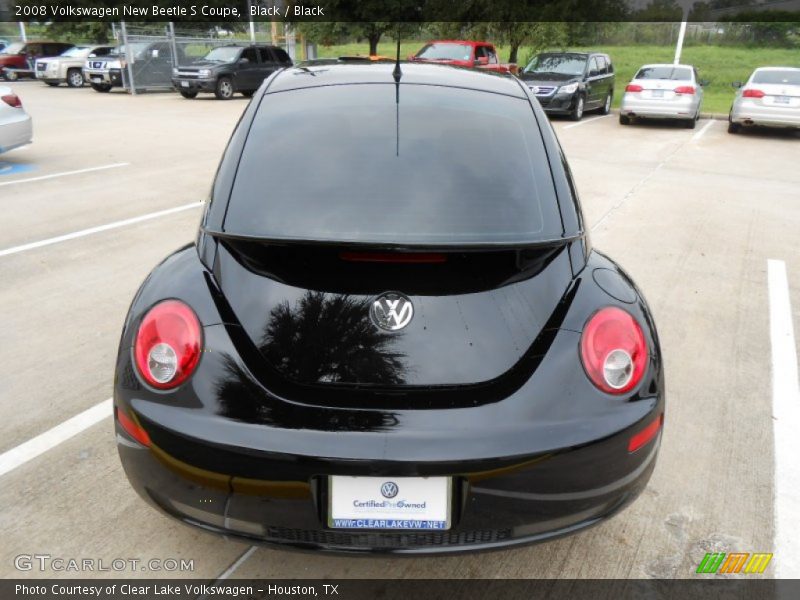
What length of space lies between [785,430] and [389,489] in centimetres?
250

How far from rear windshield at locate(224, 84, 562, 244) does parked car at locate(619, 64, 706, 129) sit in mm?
14151

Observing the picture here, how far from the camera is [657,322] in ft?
15.1

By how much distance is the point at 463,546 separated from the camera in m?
1.90

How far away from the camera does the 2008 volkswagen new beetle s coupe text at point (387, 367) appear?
72.5 inches

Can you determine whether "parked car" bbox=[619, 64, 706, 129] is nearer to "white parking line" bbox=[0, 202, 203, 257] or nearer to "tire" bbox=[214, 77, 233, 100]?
"white parking line" bbox=[0, 202, 203, 257]

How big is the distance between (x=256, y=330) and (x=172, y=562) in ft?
3.26

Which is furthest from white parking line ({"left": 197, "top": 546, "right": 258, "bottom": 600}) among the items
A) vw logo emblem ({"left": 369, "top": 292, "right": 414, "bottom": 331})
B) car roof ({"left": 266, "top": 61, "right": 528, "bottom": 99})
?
car roof ({"left": 266, "top": 61, "right": 528, "bottom": 99})

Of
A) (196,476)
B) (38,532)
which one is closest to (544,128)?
(196,476)

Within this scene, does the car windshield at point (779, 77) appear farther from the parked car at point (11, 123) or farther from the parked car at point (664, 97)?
the parked car at point (11, 123)

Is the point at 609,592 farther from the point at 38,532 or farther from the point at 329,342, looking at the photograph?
the point at 38,532

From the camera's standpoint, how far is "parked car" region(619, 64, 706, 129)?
1522 centimetres

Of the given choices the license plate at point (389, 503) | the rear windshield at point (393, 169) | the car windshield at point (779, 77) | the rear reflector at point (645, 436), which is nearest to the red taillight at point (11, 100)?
the rear windshield at point (393, 169)

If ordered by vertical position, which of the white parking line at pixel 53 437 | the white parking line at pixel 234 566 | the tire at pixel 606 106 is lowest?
the tire at pixel 606 106

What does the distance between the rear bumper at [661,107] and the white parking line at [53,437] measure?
586 inches
